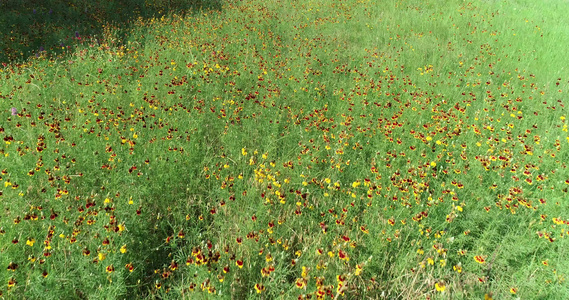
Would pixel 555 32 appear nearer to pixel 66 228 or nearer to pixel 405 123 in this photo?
pixel 405 123

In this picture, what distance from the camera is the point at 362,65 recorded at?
235 inches

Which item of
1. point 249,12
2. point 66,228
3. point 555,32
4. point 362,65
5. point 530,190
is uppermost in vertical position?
point 555,32

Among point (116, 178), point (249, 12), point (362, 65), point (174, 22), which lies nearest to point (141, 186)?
point (116, 178)

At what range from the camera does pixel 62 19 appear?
270 inches

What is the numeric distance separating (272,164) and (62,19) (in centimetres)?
718

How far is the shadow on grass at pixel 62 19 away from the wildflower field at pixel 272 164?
0.06m

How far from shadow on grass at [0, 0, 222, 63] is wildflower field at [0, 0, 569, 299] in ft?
0.20

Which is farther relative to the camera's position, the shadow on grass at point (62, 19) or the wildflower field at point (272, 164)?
the shadow on grass at point (62, 19)

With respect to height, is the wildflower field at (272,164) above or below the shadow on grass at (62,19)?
below

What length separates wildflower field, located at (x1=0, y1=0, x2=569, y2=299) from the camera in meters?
2.22

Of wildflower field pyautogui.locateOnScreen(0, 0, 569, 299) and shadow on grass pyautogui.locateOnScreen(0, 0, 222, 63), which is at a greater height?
shadow on grass pyautogui.locateOnScreen(0, 0, 222, 63)

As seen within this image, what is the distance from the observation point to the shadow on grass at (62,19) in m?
5.66

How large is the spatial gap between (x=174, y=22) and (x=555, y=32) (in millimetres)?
9910

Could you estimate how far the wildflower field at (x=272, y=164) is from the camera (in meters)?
2.22
